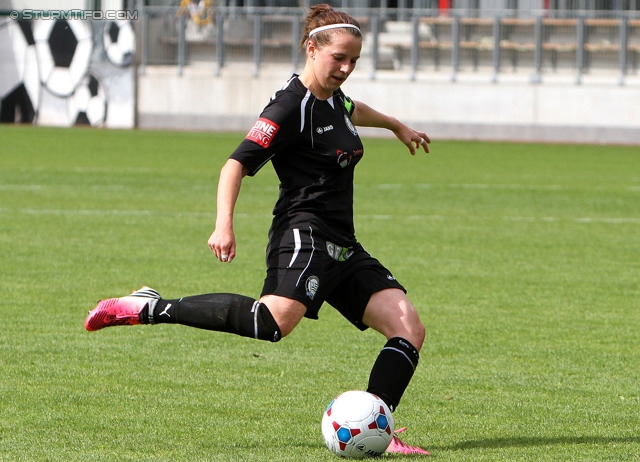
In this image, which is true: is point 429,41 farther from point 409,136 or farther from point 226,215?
point 226,215

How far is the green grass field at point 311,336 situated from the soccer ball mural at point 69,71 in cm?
1591

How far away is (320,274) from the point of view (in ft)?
16.2

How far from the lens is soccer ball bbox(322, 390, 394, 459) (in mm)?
4680

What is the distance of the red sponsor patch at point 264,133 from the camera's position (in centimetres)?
488

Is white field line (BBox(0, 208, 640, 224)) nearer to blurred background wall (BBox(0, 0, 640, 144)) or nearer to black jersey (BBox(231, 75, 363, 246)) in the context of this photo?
black jersey (BBox(231, 75, 363, 246))

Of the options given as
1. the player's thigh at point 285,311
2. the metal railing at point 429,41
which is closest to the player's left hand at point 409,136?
the player's thigh at point 285,311

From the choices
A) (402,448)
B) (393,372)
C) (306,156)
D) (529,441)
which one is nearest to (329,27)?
(306,156)

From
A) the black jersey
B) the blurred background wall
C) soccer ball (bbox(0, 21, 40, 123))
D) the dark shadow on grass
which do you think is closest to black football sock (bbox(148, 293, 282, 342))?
the black jersey

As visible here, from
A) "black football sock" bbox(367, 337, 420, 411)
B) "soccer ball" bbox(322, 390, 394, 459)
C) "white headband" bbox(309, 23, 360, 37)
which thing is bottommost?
"soccer ball" bbox(322, 390, 394, 459)

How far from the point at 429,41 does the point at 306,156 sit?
28444 mm

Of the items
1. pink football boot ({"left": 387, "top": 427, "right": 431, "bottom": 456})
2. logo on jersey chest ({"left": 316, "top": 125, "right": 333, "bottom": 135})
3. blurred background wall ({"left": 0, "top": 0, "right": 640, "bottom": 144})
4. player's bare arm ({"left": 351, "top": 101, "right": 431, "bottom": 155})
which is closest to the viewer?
pink football boot ({"left": 387, "top": 427, "right": 431, "bottom": 456})

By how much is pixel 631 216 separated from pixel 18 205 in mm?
7307

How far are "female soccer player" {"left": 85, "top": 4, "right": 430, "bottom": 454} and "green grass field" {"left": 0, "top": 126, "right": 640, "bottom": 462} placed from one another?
472mm

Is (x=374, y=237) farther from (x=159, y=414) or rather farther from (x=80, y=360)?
(x=159, y=414)
